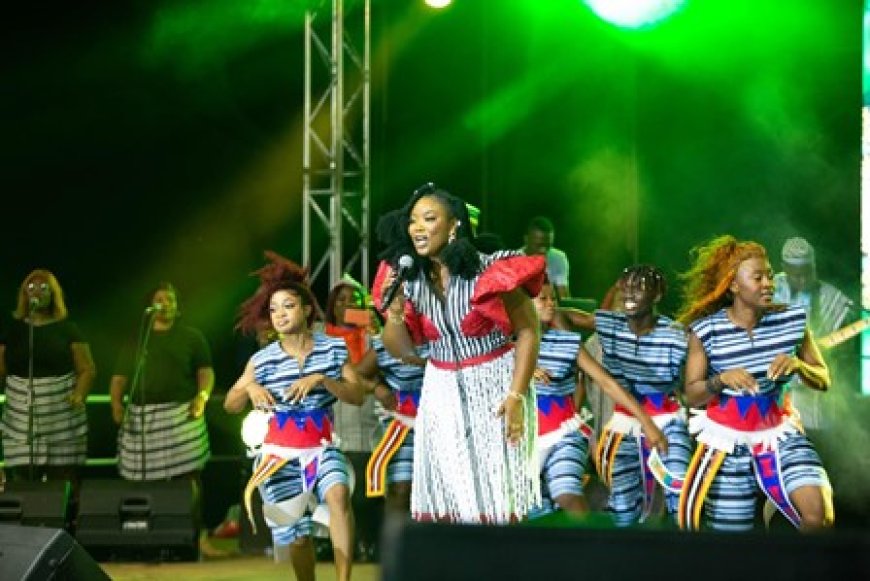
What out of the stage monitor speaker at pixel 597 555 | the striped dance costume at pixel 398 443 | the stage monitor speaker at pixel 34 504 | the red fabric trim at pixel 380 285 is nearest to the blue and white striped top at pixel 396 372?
the striped dance costume at pixel 398 443

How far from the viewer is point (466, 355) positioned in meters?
7.01

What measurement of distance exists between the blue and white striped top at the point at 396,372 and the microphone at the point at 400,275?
9.45ft

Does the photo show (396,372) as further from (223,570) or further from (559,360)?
(223,570)

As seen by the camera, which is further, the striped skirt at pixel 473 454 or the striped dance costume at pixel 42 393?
the striped dance costume at pixel 42 393

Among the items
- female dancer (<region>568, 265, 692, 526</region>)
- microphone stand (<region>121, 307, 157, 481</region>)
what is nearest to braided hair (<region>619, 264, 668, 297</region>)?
female dancer (<region>568, 265, 692, 526</region>)

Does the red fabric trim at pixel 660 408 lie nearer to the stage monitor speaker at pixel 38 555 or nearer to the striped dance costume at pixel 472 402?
the striped dance costume at pixel 472 402

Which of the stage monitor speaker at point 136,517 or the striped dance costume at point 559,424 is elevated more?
the striped dance costume at point 559,424

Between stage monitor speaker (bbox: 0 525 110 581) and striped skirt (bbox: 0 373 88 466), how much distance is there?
5.03 metres

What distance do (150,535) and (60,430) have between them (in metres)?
1.10

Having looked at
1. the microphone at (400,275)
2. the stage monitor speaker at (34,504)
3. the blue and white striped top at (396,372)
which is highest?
the microphone at (400,275)

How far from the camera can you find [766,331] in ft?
26.7

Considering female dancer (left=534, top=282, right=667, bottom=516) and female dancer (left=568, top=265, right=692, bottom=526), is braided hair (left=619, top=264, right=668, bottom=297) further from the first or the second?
female dancer (left=534, top=282, right=667, bottom=516)

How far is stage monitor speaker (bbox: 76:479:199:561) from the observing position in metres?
10.9

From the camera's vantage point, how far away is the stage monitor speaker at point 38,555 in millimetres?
6164
